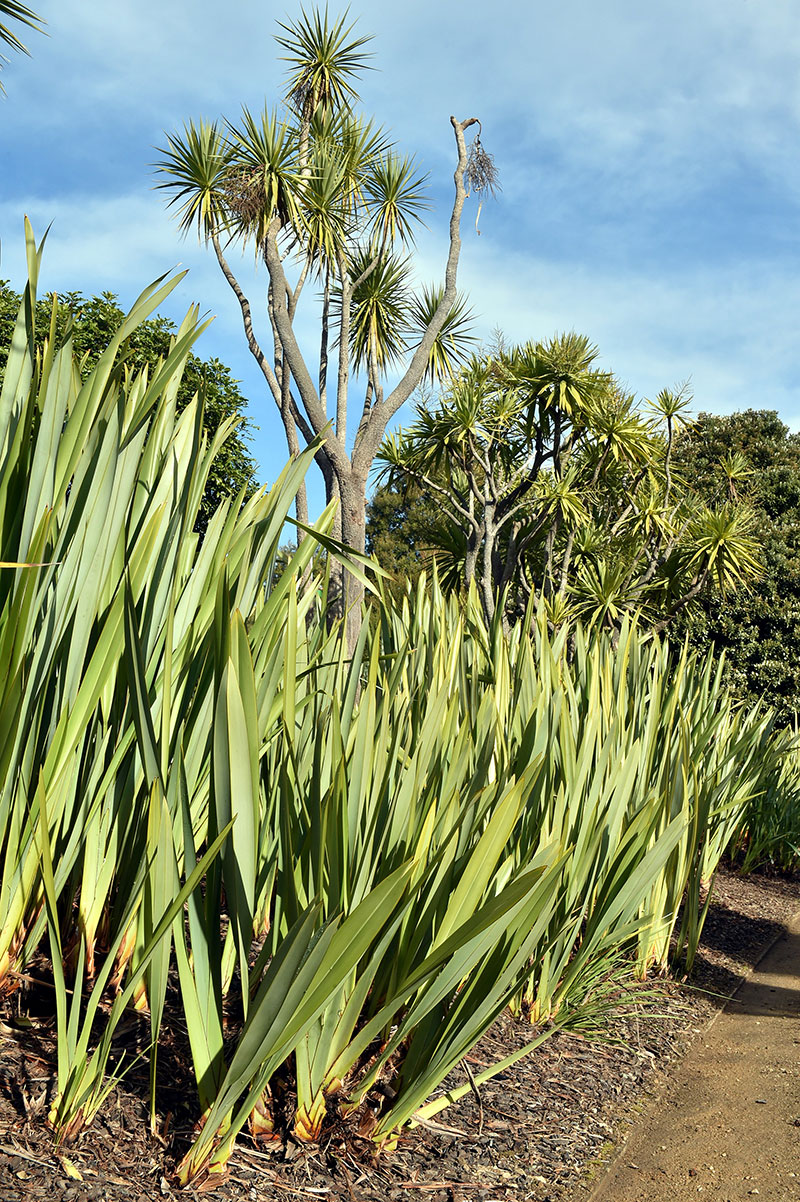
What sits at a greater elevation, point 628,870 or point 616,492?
point 616,492

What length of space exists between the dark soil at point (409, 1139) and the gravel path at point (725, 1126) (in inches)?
2.5

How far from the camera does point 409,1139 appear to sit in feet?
5.36

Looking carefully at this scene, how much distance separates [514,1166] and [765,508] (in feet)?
53.3

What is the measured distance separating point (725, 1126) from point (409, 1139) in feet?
2.92

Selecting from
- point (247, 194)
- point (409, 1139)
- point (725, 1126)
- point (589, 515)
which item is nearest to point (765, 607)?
point (589, 515)

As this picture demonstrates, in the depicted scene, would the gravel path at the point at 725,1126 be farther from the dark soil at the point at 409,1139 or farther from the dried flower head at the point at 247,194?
the dried flower head at the point at 247,194

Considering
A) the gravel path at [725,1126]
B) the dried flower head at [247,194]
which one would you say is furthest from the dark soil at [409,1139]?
the dried flower head at [247,194]

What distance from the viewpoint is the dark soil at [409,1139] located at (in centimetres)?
122

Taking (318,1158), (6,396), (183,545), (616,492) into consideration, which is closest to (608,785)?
(318,1158)

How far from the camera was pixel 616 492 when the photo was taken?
12.9m

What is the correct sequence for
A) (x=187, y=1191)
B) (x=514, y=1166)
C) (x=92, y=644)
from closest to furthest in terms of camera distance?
(x=187, y=1191), (x=92, y=644), (x=514, y=1166)

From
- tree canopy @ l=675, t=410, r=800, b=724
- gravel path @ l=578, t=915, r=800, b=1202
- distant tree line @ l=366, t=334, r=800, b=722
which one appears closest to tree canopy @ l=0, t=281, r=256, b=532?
distant tree line @ l=366, t=334, r=800, b=722

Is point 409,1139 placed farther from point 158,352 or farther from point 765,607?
point 765,607

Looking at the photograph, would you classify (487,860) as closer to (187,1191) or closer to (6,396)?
(187,1191)
